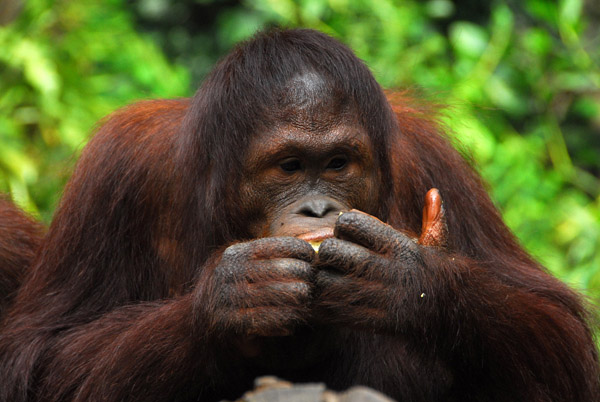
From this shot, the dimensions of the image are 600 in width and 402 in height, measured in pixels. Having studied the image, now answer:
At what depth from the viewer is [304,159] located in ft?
10.7

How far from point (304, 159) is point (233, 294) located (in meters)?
0.62

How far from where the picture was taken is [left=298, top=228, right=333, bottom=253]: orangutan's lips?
2959mm

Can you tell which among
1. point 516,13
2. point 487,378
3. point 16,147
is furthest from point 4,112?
point 516,13

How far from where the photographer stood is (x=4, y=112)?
6.04m

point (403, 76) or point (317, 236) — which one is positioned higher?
point (403, 76)

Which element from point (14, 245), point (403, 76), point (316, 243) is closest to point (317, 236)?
point (316, 243)

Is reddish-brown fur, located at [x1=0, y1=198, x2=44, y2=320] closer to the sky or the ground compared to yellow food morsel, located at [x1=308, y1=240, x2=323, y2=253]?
closer to the ground

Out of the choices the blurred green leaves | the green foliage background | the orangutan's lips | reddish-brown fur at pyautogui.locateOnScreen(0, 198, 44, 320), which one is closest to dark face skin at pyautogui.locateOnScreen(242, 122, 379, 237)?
the orangutan's lips

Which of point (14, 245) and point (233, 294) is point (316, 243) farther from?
point (14, 245)

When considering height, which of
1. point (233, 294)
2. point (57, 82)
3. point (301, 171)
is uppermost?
point (57, 82)

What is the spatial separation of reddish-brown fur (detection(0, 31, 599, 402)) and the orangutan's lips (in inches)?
7.5

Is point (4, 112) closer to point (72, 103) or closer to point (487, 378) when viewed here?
point (72, 103)

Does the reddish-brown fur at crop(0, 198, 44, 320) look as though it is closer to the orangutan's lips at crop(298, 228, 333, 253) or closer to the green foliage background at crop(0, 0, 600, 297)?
the green foliage background at crop(0, 0, 600, 297)

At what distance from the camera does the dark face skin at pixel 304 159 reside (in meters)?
3.23
